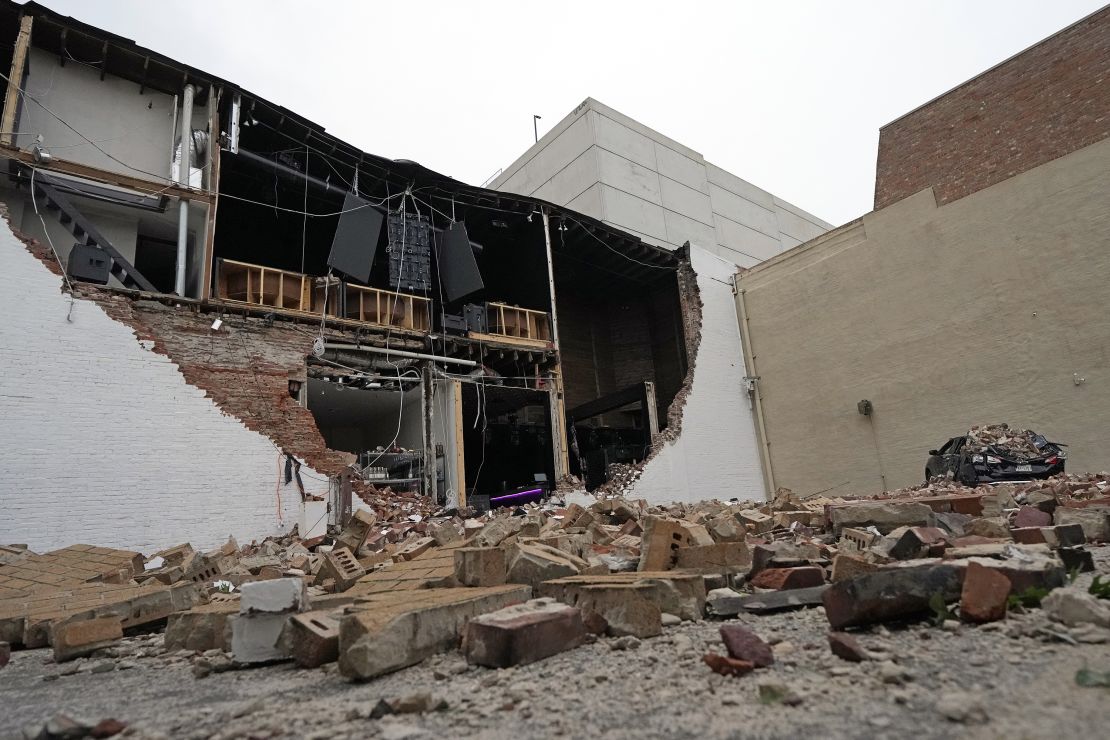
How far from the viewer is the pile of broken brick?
2.26 m

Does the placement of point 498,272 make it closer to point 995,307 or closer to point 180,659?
point 995,307

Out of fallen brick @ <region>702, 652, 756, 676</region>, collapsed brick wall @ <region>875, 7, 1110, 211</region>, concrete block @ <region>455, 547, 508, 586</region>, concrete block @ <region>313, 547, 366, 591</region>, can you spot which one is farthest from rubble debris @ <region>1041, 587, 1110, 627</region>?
collapsed brick wall @ <region>875, 7, 1110, 211</region>

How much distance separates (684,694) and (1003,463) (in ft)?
36.6

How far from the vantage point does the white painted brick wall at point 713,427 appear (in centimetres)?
1452

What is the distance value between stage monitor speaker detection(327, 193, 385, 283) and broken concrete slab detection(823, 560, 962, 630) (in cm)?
1110

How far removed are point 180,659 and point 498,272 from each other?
14.3 meters

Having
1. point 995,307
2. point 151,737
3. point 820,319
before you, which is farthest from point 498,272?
point 151,737

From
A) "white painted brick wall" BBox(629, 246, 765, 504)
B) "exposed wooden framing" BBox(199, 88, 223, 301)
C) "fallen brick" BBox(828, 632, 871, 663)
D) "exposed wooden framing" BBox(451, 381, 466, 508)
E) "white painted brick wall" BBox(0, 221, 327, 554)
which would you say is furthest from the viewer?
"white painted brick wall" BBox(629, 246, 765, 504)

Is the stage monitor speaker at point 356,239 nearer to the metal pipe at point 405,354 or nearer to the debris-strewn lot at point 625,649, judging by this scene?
the metal pipe at point 405,354

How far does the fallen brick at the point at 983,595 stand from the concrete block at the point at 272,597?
281 cm

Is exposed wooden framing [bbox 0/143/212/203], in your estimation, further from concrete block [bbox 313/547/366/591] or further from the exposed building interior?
concrete block [bbox 313/547/366/591]

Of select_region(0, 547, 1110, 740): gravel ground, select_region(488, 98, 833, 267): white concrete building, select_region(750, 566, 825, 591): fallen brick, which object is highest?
select_region(488, 98, 833, 267): white concrete building

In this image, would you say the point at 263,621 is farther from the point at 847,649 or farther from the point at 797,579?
the point at 797,579

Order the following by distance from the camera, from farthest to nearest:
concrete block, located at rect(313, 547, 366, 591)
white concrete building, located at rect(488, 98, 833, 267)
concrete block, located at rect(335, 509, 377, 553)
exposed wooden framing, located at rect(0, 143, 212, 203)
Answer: white concrete building, located at rect(488, 98, 833, 267) < exposed wooden framing, located at rect(0, 143, 212, 203) < concrete block, located at rect(335, 509, 377, 553) < concrete block, located at rect(313, 547, 366, 591)
